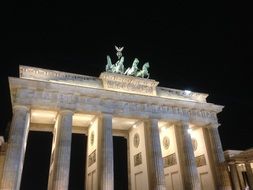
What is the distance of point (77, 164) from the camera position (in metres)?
44.4

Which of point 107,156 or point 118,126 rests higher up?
point 118,126

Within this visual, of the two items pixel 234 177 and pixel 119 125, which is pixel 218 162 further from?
pixel 119 125

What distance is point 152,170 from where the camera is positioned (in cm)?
2534

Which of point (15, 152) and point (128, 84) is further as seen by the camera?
point (128, 84)

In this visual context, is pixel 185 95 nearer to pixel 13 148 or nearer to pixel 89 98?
pixel 89 98

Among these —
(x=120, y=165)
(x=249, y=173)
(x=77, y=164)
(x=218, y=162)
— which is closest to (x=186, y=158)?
(x=218, y=162)

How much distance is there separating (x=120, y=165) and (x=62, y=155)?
78.5ft

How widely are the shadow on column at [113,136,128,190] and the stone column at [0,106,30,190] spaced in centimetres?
2437

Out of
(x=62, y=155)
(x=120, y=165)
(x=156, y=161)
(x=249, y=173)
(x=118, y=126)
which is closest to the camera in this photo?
→ (x=62, y=155)

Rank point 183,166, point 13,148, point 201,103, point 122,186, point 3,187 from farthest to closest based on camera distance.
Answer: point 122,186, point 201,103, point 183,166, point 13,148, point 3,187

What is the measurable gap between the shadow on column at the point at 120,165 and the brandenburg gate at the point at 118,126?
13559 mm

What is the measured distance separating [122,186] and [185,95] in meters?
21.2

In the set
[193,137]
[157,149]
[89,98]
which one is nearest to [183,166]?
[157,149]

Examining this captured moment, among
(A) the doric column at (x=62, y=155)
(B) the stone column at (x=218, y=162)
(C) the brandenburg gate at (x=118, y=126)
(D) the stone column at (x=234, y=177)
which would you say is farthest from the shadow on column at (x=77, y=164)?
(D) the stone column at (x=234, y=177)
